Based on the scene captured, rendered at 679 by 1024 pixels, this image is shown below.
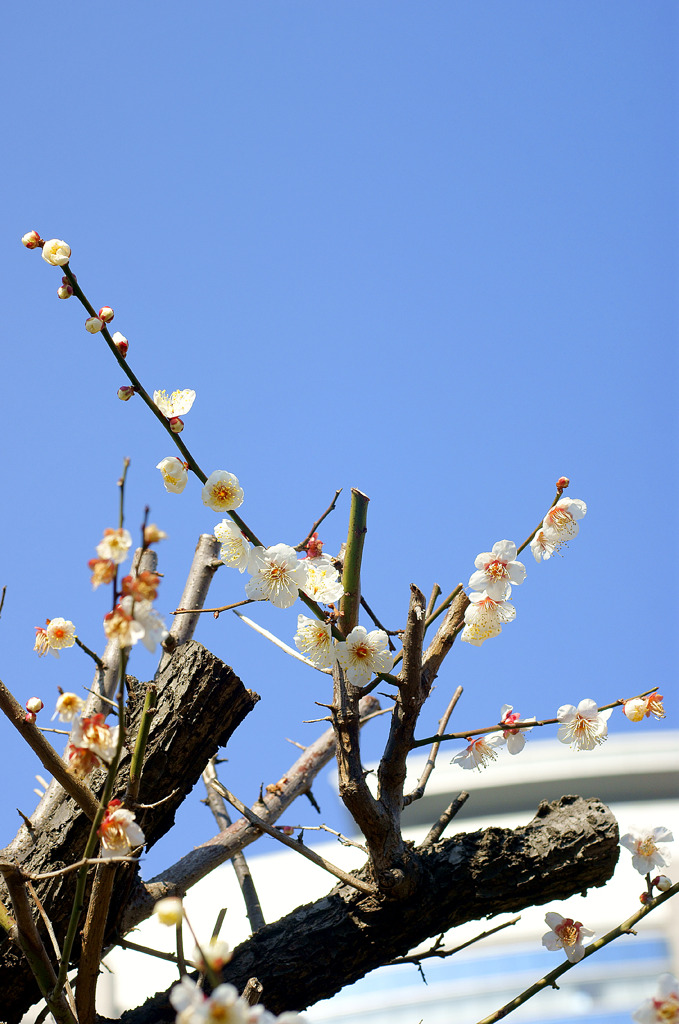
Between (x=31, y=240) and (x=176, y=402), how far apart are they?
342 mm

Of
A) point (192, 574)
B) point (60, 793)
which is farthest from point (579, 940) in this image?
point (192, 574)

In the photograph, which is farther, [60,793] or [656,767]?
[656,767]

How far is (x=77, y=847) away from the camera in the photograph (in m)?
1.53

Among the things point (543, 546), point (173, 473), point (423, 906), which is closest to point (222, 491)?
point (173, 473)

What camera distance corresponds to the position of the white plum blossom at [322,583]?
1443 millimetres

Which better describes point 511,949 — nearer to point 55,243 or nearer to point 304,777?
point 304,777

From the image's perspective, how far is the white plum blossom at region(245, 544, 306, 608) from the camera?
54.7 inches

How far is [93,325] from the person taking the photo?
1.29 metres

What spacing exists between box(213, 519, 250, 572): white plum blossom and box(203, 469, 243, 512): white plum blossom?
8cm

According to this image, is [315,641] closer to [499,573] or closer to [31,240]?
[499,573]

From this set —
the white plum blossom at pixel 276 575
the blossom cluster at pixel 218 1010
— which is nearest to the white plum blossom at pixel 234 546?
the white plum blossom at pixel 276 575

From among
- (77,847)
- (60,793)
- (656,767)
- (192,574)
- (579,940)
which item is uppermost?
(656,767)

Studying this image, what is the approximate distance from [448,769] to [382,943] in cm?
1142

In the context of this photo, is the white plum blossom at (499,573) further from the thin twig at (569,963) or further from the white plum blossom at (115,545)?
the white plum blossom at (115,545)
